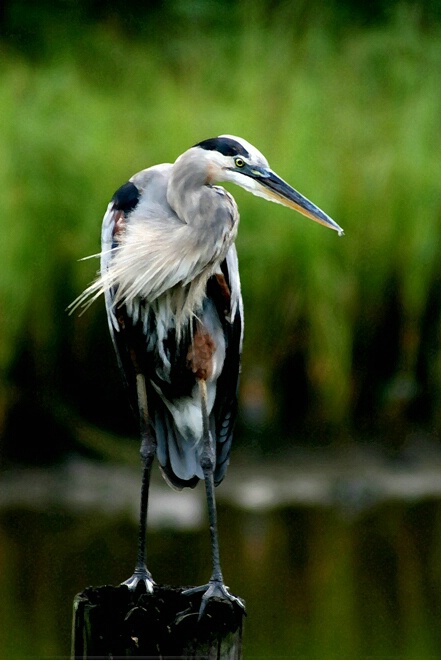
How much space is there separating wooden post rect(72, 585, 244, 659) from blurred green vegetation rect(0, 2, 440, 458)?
3610 mm

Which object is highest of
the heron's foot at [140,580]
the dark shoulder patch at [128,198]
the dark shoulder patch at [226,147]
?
the dark shoulder patch at [226,147]

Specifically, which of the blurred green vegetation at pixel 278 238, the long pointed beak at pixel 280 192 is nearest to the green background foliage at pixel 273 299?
the blurred green vegetation at pixel 278 238

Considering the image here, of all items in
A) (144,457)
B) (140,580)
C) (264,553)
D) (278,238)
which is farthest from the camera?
(278,238)

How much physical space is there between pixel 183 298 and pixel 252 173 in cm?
44

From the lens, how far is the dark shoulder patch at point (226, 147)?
3.50 meters

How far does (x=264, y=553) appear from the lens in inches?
215

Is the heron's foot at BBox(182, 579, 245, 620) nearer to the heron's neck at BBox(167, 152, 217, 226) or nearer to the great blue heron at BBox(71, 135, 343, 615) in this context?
the great blue heron at BBox(71, 135, 343, 615)

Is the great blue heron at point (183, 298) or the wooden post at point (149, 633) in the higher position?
the great blue heron at point (183, 298)

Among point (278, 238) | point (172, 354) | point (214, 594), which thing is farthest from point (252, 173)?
point (278, 238)

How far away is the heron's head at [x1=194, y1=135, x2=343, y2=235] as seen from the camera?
11.5ft

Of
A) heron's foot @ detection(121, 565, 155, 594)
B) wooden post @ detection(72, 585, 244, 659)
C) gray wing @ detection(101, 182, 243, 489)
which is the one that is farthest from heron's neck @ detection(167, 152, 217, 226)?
wooden post @ detection(72, 585, 244, 659)

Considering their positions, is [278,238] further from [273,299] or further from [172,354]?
[172,354]

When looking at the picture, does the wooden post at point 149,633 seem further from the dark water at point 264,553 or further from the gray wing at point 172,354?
the dark water at point 264,553

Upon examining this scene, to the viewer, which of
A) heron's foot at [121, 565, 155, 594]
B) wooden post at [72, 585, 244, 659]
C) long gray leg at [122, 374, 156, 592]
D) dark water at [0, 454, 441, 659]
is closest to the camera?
wooden post at [72, 585, 244, 659]
